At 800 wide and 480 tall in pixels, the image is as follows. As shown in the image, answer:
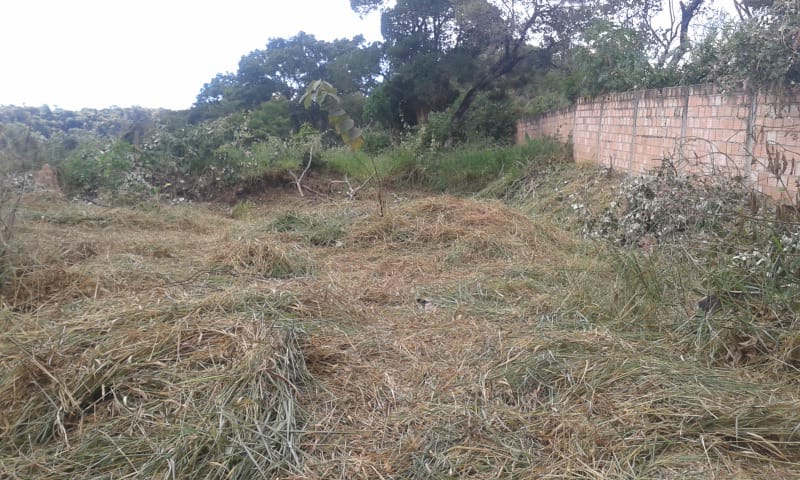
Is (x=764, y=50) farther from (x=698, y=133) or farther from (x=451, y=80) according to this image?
(x=451, y=80)

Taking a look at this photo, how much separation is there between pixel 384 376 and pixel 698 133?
431 centimetres

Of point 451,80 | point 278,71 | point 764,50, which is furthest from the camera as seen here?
point 278,71

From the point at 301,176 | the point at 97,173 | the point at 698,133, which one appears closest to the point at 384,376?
the point at 698,133

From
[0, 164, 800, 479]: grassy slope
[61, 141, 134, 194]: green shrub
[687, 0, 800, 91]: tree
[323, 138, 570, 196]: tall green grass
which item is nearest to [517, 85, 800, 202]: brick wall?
[687, 0, 800, 91]: tree

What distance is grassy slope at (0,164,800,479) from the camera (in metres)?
2.09

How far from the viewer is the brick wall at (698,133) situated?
4.26 metres

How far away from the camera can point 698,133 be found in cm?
554

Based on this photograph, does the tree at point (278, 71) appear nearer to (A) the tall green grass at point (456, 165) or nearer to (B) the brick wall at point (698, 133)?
(A) the tall green grass at point (456, 165)

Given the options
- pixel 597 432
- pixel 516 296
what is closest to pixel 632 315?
pixel 516 296

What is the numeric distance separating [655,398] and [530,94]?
45.0 feet

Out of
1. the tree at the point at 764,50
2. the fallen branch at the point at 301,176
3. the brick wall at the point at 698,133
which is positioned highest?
the tree at the point at 764,50

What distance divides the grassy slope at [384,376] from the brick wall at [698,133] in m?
1.24

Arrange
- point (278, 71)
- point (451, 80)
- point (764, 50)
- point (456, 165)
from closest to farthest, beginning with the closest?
point (764, 50) → point (456, 165) → point (451, 80) → point (278, 71)

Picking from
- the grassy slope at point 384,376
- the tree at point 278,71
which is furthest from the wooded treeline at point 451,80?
the tree at point 278,71
